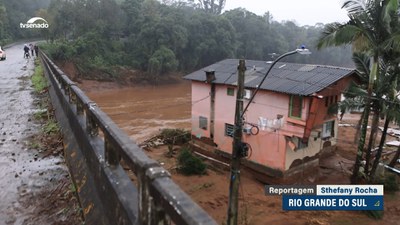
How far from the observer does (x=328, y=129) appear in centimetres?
1988

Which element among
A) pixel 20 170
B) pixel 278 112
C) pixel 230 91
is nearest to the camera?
pixel 20 170

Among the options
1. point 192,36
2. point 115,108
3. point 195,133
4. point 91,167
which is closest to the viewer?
point 91,167

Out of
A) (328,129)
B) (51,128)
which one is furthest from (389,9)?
(51,128)

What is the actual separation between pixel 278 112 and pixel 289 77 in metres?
2.10

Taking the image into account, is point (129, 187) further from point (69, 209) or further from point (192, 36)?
point (192, 36)

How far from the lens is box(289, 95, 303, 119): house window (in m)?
16.8

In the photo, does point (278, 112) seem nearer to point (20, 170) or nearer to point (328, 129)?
point (328, 129)

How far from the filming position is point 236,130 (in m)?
11.2

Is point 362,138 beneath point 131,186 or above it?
beneath

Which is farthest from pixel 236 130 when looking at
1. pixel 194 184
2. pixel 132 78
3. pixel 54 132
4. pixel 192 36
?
pixel 192 36

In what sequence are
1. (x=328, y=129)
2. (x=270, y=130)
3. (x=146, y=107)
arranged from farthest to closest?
(x=146, y=107)
(x=328, y=129)
(x=270, y=130)

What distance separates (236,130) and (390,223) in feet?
30.1

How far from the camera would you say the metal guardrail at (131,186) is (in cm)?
149

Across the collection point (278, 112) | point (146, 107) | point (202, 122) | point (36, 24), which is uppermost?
point (36, 24)
